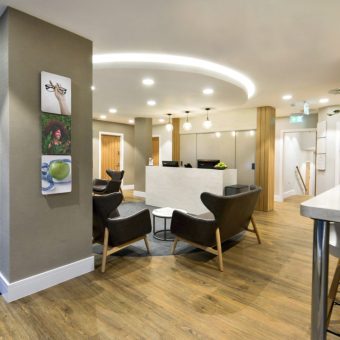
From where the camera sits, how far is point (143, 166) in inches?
292

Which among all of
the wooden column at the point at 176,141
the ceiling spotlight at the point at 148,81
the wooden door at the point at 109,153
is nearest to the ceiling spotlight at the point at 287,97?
the ceiling spotlight at the point at 148,81

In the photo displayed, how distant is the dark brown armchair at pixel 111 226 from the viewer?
2.80 metres

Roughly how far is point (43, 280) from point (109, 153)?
657cm

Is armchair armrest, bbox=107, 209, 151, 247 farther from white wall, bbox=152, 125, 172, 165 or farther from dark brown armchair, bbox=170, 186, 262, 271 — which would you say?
white wall, bbox=152, 125, 172, 165

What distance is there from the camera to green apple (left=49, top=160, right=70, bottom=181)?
2387 millimetres

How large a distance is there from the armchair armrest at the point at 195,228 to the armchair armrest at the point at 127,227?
40cm

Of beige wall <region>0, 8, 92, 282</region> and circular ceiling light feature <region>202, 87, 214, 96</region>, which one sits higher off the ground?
circular ceiling light feature <region>202, 87, 214, 96</region>

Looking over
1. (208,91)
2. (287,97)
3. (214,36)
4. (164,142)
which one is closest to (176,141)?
(164,142)

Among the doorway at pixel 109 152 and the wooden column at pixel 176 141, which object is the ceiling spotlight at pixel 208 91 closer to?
the wooden column at pixel 176 141

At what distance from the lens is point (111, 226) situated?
279 cm

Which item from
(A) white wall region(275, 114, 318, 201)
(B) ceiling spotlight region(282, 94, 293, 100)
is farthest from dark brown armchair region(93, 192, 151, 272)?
(A) white wall region(275, 114, 318, 201)

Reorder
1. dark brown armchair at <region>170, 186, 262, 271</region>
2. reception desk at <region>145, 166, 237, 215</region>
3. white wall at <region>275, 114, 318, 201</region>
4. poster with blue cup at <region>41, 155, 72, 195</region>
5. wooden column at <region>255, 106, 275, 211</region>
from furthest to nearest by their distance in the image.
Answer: white wall at <region>275, 114, 318, 201</region> < wooden column at <region>255, 106, 275, 211</region> < reception desk at <region>145, 166, 237, 215</region> < dark brown armchair at <region>170, 186, 262, 271</region> < poster with blue cup at <region>41, 155, 72, 195</region>

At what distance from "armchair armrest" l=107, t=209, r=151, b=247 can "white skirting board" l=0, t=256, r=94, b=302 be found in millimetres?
357

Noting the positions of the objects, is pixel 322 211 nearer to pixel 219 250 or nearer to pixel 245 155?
pixel 219 250
